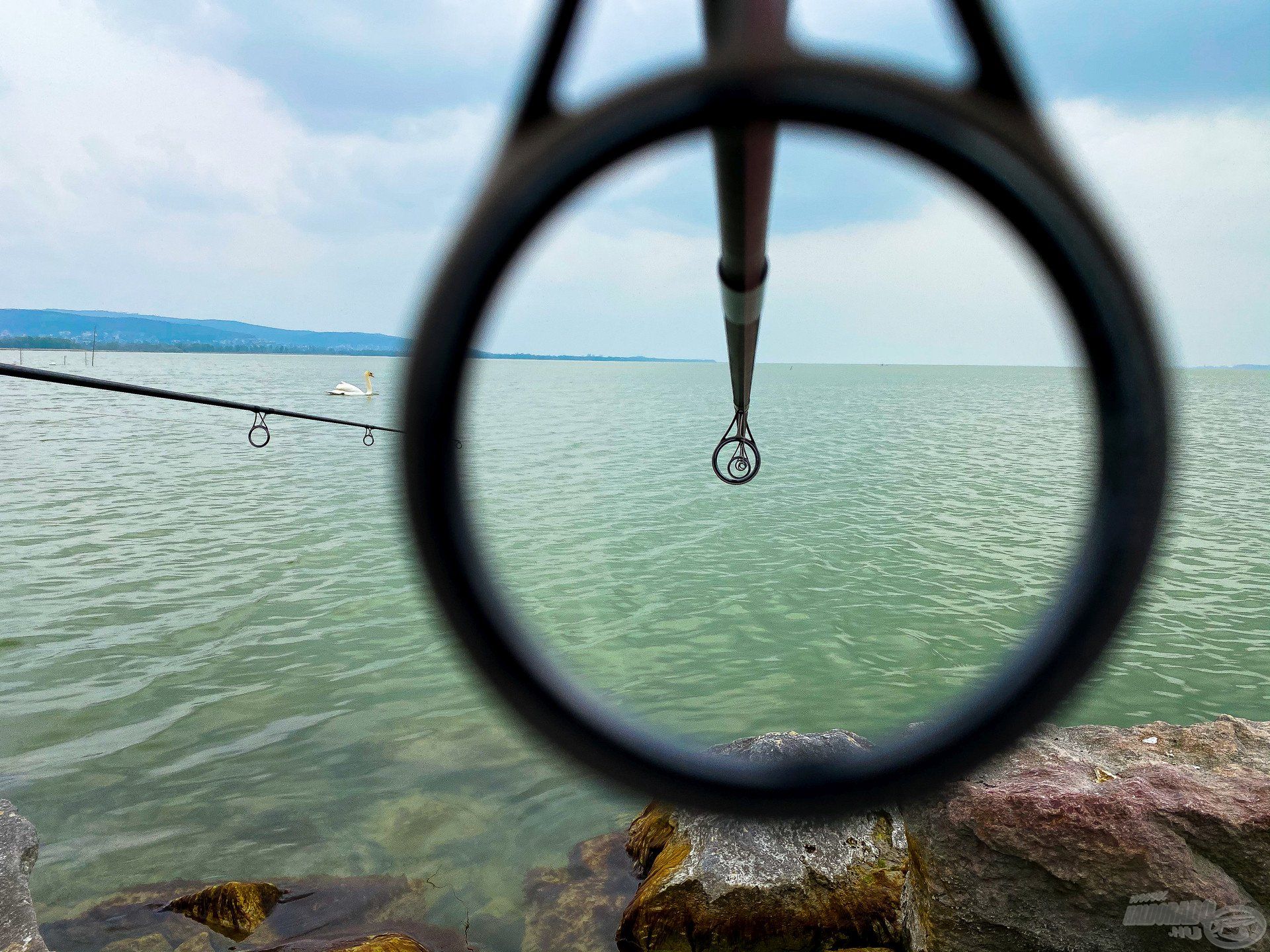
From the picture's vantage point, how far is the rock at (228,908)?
19.9 ft

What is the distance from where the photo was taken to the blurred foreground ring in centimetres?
63

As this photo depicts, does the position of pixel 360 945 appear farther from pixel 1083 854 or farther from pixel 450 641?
pixel 450 641

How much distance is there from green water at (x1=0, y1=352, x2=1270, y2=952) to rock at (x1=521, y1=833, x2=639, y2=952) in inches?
7.8

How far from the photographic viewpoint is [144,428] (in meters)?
37.2

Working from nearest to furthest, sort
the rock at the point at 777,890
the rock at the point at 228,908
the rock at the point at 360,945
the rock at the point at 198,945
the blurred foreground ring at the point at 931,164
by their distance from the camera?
the blurred foreground ring at the point at 931,164
the rock at the point at 777,890
the rock at the point at 360,945
the rock at the point at 198,945
the rock at the point at 228,908

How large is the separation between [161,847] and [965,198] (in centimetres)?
Result: 860

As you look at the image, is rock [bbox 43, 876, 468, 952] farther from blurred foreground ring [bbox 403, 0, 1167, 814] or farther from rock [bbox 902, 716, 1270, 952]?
blurred foreground ring [bbox 403, 0, 1167, 814]

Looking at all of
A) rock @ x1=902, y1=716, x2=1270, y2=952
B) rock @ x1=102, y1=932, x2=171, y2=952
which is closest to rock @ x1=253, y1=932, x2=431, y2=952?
rock @ x1=102, y1=932, x2=171, y2=952

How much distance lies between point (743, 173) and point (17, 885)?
648 centimetres

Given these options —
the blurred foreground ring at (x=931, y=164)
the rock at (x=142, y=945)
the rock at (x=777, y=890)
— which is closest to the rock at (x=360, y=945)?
the rock at (x=142, y=945)

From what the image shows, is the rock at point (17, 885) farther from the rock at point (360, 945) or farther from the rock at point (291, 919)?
the rock at point (360, 945)

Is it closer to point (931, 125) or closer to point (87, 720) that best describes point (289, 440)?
point (87, 720)

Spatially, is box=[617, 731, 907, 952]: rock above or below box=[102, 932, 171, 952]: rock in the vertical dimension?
above

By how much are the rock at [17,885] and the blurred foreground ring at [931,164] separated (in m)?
5.46
